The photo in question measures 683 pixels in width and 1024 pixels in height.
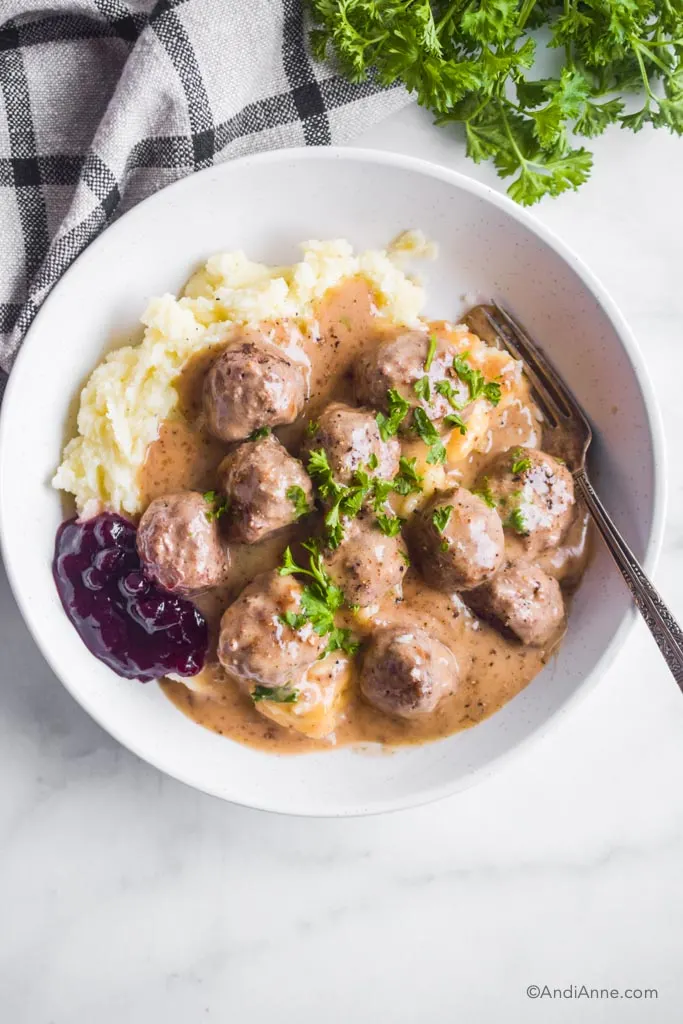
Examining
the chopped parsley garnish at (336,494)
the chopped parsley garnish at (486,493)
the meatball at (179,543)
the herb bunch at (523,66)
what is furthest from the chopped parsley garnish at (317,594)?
the herb bunch at (523,66)

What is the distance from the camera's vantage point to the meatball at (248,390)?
3.95 metres

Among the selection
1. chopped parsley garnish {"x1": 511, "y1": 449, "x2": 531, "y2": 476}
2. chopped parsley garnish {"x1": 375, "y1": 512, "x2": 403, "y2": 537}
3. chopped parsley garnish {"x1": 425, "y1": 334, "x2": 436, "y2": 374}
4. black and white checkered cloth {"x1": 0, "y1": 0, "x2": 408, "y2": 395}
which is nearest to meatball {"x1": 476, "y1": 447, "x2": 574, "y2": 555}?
chopped parsley garnish {"x1": 511, "y1": 449, "x2": 531, "y2": 476}

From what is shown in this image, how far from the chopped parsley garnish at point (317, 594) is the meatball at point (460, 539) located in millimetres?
524

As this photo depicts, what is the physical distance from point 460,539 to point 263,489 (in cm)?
99

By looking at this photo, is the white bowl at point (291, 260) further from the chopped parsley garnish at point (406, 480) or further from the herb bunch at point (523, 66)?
the chopped parsley garnish at point (406, 480)

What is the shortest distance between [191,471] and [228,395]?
1.78 ft

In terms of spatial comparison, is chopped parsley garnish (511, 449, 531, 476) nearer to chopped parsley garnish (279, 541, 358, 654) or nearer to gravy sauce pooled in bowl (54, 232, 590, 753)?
gravy sauce pooled in bowl (54, 232, 590, 753)

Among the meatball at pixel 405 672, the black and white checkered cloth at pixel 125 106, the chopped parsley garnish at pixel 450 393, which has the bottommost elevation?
the meatball at pixel 405 672

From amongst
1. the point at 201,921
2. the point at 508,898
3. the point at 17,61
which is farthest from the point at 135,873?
the point at 17,61

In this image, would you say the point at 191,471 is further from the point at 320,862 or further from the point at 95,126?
the point at 320,862

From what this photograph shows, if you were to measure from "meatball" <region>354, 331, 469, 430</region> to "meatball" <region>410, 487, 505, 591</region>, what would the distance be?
1.47 feet

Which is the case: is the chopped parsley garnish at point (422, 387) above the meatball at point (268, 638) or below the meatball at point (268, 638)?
above

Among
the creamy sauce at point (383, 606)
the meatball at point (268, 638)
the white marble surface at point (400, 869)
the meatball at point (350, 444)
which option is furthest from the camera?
the white marble surface at point (400, 869)

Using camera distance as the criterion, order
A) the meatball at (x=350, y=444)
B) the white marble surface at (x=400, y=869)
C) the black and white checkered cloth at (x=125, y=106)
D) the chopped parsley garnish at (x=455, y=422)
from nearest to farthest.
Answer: the meatball at (x=350, y=444), the black and white checkered cloth at (x=125, y=106), the chopped parsley garnish at (x=455, y=422), the white marble surface at (x=400, y=869)
